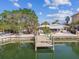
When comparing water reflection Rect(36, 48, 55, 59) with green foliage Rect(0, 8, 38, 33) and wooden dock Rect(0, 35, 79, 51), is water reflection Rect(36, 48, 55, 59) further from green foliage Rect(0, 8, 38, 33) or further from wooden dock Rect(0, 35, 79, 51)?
green foliage Rect(0, 8, 38, 33)

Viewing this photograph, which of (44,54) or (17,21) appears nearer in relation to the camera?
(44,54)

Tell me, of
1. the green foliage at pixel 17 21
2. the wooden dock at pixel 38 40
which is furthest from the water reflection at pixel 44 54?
the green foliage at pixel 17 21

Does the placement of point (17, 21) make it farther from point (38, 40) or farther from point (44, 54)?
point (44, 54)

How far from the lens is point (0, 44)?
27.8m

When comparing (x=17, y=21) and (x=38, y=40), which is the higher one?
(x=17, y=21)

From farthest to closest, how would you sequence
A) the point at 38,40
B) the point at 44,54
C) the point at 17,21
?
the point at 17,21, the point at 38,40, the point at 44,54

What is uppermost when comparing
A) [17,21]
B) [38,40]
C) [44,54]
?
[17,21]

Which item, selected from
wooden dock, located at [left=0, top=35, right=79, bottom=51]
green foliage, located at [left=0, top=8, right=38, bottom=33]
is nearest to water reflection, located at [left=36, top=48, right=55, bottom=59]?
wooden dock, located at [left=0, top=35, right=79, bottom=51]

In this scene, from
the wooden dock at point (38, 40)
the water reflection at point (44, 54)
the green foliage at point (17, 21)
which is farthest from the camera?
the green foliage at point (17, 21)

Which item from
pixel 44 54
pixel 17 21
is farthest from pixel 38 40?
pixel 17 21

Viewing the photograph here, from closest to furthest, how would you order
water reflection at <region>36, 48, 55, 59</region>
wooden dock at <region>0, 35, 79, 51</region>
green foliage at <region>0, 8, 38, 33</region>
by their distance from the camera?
water reflection at <region>36, 48, 55, 59</region> < wooden dock at <region>0, 35, 79, 51</region> < green foliage at <region>0, 8, 38, 33</region>

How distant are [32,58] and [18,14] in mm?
31616

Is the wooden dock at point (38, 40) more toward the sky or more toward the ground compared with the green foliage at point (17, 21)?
more toward the ground

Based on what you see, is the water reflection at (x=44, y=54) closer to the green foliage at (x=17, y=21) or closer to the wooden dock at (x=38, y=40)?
the wooden dock at (x=38, y=40)
